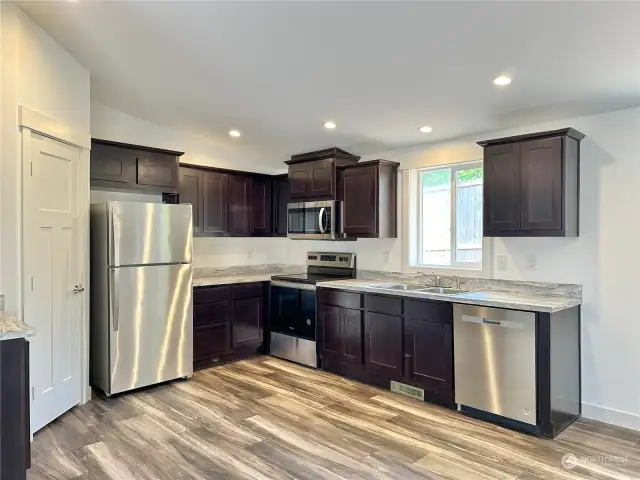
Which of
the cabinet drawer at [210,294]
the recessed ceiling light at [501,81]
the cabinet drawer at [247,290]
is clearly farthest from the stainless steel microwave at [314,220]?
the recessed ceiling light at [501,81]

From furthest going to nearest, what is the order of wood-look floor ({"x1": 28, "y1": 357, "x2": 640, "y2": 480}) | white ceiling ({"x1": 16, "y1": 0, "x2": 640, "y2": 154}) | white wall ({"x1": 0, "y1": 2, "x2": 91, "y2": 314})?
white wall ({"x1": 0, "y1": 2, "x2": 91, "y2": 314}) < wood-look floor ({"x1": 28, "y1": 357, "x2": 640, "y2": 480}) < white ceiling ({"x1": 16, "y1": 0, "x2": 640, "y2": 154})

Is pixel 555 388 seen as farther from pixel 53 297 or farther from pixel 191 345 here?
pixel 53 297

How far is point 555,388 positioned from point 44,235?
12.3ft

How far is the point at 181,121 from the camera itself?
4.77 meters

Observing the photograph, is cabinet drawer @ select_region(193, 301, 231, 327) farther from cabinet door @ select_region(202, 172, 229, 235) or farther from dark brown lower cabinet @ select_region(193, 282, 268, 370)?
cabinet door @ select_region(202, 172, 229, 235)

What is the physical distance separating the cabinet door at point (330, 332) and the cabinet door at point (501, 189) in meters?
1.69

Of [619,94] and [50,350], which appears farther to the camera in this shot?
[50,350]

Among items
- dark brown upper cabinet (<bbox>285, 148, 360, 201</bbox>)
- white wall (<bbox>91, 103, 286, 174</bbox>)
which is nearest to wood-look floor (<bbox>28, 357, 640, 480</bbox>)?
dark brown upper cabinet (<bbox>285, 148, 360, 201</bbox>)

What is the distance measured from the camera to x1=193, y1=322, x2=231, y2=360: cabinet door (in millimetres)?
4633

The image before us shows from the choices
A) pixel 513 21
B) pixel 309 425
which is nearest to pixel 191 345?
pixel 309 425

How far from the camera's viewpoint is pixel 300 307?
16.0ft

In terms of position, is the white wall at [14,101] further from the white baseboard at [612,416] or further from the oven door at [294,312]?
the white baseboard at [612,416]

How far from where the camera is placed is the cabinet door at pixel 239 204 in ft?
17.6

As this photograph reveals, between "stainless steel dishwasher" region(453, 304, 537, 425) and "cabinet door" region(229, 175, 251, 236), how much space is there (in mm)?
2845
